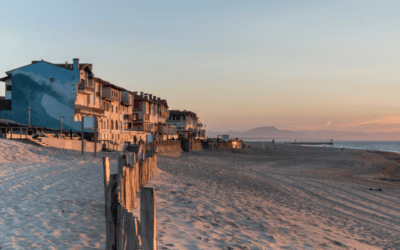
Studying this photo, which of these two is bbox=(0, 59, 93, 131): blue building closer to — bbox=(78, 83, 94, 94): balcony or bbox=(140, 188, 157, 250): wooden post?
bbox=(78, 83, 94, 94): balcony

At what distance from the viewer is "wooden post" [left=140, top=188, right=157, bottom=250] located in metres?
4.54

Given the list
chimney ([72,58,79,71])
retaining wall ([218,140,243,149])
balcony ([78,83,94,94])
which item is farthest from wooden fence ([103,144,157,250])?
retaining wall ([218,140,243,149])

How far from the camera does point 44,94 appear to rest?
50.7 metres

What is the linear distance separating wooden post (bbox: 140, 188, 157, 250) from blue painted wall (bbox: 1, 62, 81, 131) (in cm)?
4893

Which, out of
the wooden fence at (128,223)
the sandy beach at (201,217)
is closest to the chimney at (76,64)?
the sandy beach at (201,217)

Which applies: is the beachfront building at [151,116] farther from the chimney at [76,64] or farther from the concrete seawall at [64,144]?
the concrete seawall at [64,144]

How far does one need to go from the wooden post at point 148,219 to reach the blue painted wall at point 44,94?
1926 inches

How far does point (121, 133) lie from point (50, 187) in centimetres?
5608

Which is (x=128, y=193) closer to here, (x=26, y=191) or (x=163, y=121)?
(x=26, y=191)

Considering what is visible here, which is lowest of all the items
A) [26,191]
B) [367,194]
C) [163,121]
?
[367,194]

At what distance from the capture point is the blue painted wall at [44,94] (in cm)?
5038

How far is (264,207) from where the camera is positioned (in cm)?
1369

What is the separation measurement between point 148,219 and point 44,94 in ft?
168

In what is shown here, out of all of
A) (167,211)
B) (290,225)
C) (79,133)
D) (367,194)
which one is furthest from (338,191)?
(79,133)
